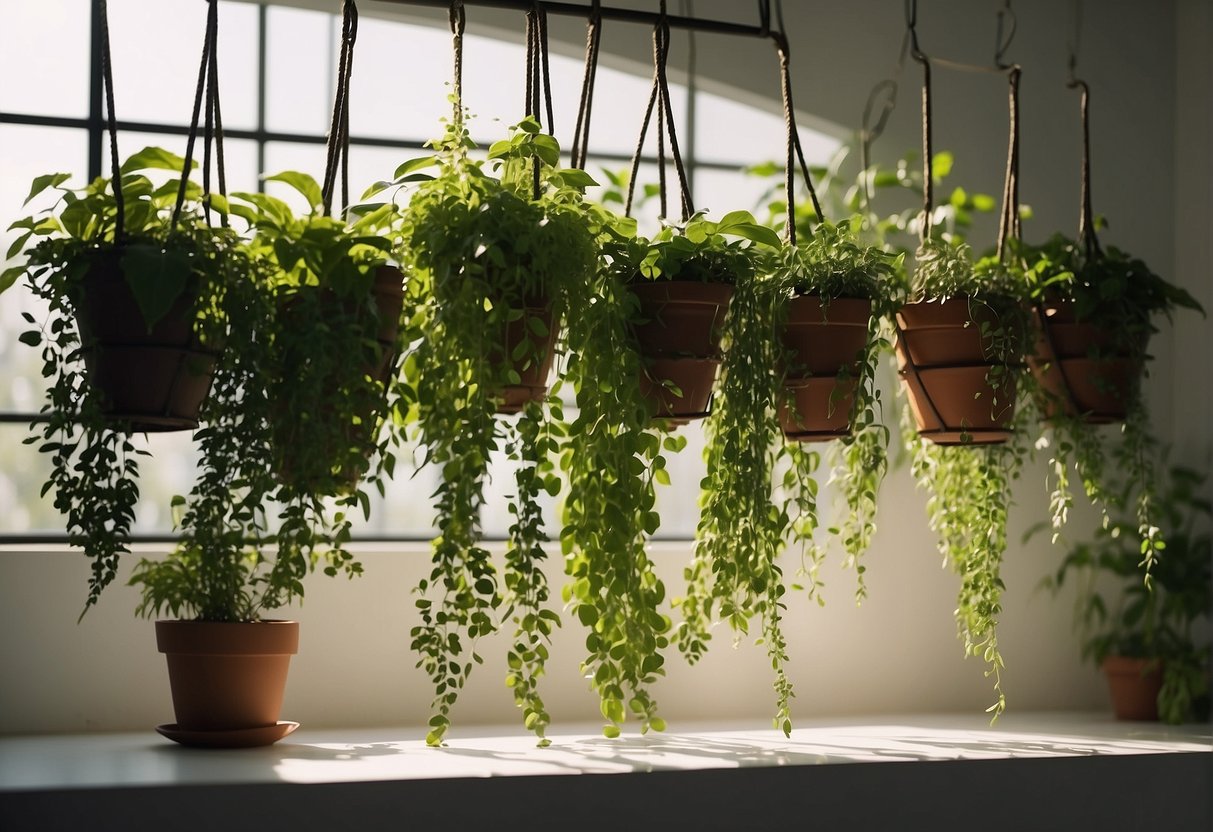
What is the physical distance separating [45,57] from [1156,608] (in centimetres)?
342

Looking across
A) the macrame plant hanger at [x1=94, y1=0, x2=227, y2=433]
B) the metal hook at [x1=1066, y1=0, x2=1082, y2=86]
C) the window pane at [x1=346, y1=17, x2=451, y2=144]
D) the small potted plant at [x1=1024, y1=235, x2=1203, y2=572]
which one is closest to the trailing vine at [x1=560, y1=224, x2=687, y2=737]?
the macrame plant hanger at [x1=94, y1=0, x2=227, y2=433]

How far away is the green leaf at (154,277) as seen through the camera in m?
1.79

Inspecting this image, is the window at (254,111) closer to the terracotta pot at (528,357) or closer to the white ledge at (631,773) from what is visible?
the white ledge at (631,773)

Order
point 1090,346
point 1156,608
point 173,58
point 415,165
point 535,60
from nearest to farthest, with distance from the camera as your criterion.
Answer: point 415,165, point 535,60, point 1090,346, point 173,58, point 1156,608

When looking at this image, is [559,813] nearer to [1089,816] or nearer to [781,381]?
[781,381]

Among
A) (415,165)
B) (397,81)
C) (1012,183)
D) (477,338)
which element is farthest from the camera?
(397,81)

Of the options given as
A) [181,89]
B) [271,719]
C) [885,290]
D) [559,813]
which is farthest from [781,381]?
[181,89]

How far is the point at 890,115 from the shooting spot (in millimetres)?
3627

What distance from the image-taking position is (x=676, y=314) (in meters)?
2.09

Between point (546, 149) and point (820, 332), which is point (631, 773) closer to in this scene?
point (820, 332)

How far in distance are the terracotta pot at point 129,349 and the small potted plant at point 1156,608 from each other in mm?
2422

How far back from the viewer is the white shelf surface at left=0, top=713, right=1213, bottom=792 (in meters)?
2.02

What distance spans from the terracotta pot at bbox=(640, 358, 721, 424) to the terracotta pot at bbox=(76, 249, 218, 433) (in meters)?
0.74

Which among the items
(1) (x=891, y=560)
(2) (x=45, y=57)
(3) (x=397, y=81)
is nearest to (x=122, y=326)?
(2) (x=45, y=57)
